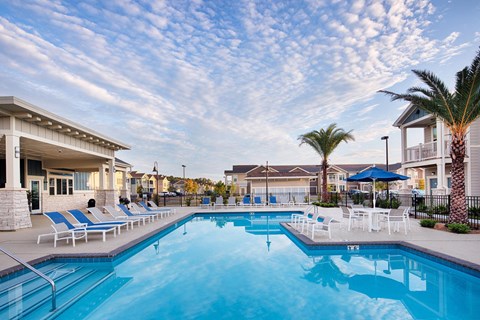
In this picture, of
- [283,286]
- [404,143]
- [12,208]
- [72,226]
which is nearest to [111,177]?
[12,208]

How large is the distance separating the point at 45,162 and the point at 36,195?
2.36m

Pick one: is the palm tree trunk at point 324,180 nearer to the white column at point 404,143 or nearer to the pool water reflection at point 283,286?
the white column at point 404,143

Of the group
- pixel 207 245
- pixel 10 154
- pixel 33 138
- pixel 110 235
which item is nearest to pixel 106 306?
pixel 207 245

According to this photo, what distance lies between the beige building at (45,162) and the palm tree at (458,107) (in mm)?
15314

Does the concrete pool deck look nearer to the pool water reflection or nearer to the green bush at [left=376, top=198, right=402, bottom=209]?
the pool water reflection

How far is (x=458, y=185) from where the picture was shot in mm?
10906

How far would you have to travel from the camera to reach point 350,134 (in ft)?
71.1

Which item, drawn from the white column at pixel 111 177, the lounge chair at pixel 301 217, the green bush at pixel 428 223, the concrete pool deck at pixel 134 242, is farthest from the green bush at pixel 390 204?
the white column at pixel 111 177

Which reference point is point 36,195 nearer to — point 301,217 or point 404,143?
Result: point 301,217

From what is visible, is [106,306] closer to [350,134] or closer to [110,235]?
[110,235]

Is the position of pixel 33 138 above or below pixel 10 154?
above

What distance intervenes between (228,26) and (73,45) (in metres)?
7.36

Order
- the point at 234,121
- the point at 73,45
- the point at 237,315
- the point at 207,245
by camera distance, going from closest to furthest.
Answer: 1. the point at 237,315
2. the point at 207,245
3. the point at 73,45
4. the point at 234,121

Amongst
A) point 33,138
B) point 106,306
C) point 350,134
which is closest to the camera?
point 106,306
